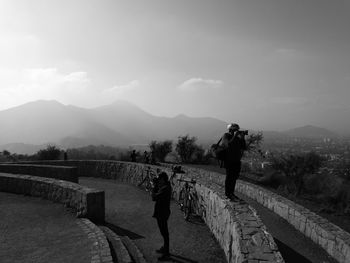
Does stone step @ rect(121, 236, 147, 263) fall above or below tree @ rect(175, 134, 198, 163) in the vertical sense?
below

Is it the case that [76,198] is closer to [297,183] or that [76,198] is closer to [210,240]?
[210,240]

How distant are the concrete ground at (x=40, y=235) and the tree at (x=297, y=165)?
2030 cm

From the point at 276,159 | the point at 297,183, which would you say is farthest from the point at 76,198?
the point at 276,159

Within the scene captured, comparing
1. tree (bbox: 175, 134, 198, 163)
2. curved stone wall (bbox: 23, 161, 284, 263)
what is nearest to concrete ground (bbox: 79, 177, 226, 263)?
curved stone wall (bbox: 23, 161, 284, 263)

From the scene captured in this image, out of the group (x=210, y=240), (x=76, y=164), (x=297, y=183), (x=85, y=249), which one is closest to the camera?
(x=85, y=249)

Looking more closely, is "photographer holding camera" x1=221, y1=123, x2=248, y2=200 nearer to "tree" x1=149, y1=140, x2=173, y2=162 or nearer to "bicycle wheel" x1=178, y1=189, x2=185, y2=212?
"bicycle wheel" x1=178, y1=189, x2=185, y2=212

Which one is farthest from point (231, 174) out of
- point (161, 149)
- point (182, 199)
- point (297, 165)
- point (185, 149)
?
point (185, 149)

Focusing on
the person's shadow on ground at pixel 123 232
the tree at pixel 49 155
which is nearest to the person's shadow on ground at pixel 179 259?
the person's shadow on ground at pixel 123 232

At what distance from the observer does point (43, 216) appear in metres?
9.56

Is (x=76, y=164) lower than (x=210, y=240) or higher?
higher

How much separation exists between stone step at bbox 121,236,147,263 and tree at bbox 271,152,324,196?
66.2 ft

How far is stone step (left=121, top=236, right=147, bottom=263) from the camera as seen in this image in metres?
6.99

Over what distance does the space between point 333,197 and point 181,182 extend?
35.3 ft

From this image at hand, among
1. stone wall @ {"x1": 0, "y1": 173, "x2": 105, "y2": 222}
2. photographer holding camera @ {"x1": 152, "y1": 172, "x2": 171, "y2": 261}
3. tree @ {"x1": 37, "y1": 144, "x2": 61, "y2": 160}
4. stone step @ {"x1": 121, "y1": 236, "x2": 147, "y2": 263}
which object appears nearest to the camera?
stone step @ {"x1": 121, "y1": 236, "x2": 147, "y2": 263}
